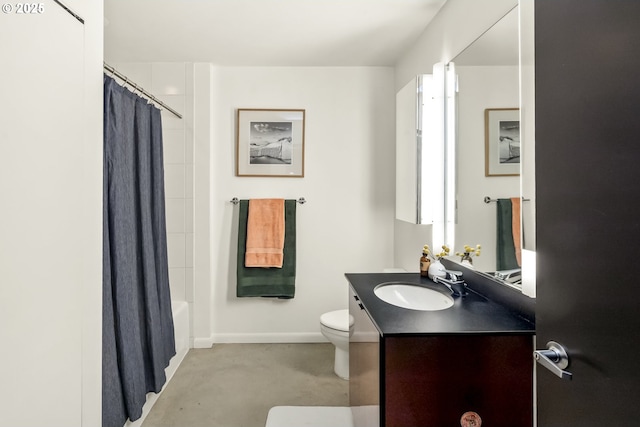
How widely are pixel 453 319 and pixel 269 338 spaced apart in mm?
2083

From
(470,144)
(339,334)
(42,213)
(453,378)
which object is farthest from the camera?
(339,334)

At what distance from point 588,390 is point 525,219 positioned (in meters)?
0.58

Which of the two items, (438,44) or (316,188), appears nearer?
(438,44)

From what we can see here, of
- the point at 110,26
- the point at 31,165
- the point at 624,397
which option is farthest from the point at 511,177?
the point at 110,26

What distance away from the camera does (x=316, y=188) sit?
301 cm

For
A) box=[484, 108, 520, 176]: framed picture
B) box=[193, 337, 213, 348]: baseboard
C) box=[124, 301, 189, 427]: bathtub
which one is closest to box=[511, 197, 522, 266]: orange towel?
box=[484, 108, 520, 176]: framed picture

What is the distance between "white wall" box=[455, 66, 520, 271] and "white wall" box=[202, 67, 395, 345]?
3.94 ft

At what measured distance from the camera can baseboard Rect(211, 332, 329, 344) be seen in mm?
3002

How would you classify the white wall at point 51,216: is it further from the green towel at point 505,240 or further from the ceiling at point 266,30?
the green towel at point 505,240

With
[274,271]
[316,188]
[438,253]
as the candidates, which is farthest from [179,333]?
[438,253]

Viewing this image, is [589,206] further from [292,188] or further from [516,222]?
[292,188]

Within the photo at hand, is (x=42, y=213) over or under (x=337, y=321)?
over

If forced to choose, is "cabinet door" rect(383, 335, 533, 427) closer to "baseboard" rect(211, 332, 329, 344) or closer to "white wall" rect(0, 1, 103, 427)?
"white wall" rect(0, 1, 103, 427)

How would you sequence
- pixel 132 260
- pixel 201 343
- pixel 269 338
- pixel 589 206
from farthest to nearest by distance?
pixel 269 338 < pixel 201 343 < pixel 132 260 < pixel 589 206
